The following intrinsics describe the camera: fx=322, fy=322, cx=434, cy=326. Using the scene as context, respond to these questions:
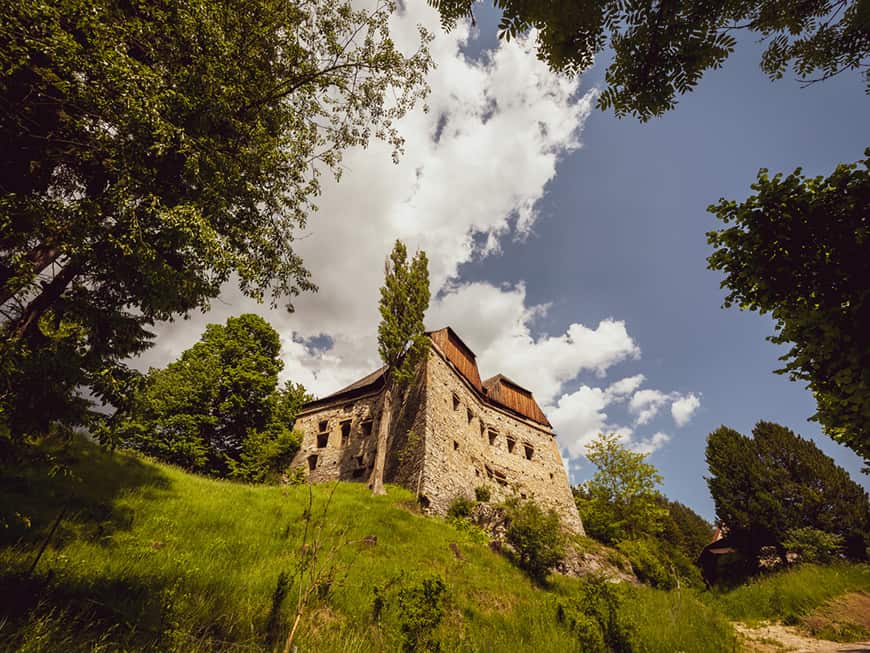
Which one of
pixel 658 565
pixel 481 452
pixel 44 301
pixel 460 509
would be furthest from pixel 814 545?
pixel 44 301

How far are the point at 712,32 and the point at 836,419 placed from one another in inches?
219

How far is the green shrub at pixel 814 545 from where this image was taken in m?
17.2

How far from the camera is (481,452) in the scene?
69.8 feet

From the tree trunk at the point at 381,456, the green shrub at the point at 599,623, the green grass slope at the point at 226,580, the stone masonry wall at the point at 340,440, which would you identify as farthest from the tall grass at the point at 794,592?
the stone masonry wall at the point at 340,440

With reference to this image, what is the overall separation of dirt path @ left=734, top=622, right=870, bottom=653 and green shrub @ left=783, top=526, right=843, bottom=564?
10076 mm

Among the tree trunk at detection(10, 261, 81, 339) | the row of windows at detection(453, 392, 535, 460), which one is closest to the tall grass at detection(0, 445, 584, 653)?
the tree trunk at detection(10, 261, 81, 339)

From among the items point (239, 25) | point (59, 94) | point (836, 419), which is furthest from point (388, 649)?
point (239, 25)

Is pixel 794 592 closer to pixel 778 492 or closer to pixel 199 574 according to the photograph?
pixel 778 492

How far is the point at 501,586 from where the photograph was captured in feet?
30.7

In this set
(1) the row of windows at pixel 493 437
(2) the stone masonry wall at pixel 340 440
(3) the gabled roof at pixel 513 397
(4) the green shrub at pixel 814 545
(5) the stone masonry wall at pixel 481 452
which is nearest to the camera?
(5) the stone masonry wall at pixel 481 452

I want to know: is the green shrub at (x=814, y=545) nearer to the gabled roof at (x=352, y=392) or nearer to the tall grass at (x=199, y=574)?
the tall grass at (x=199, y=574)

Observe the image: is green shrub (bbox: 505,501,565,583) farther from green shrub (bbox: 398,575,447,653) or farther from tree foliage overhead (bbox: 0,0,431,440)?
tree foliage overhead (bbox: 0,0,431,440)

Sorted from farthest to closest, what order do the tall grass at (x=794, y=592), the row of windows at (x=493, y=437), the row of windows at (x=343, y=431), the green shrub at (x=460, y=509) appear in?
the row of windows at (x=493, y=437) → the row of windows at (x=343, y=431) → the green shrub at (x=460, y=509) → the tall grass at (x=794, y=592)

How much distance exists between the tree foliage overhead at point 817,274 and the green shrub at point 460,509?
13.0m
